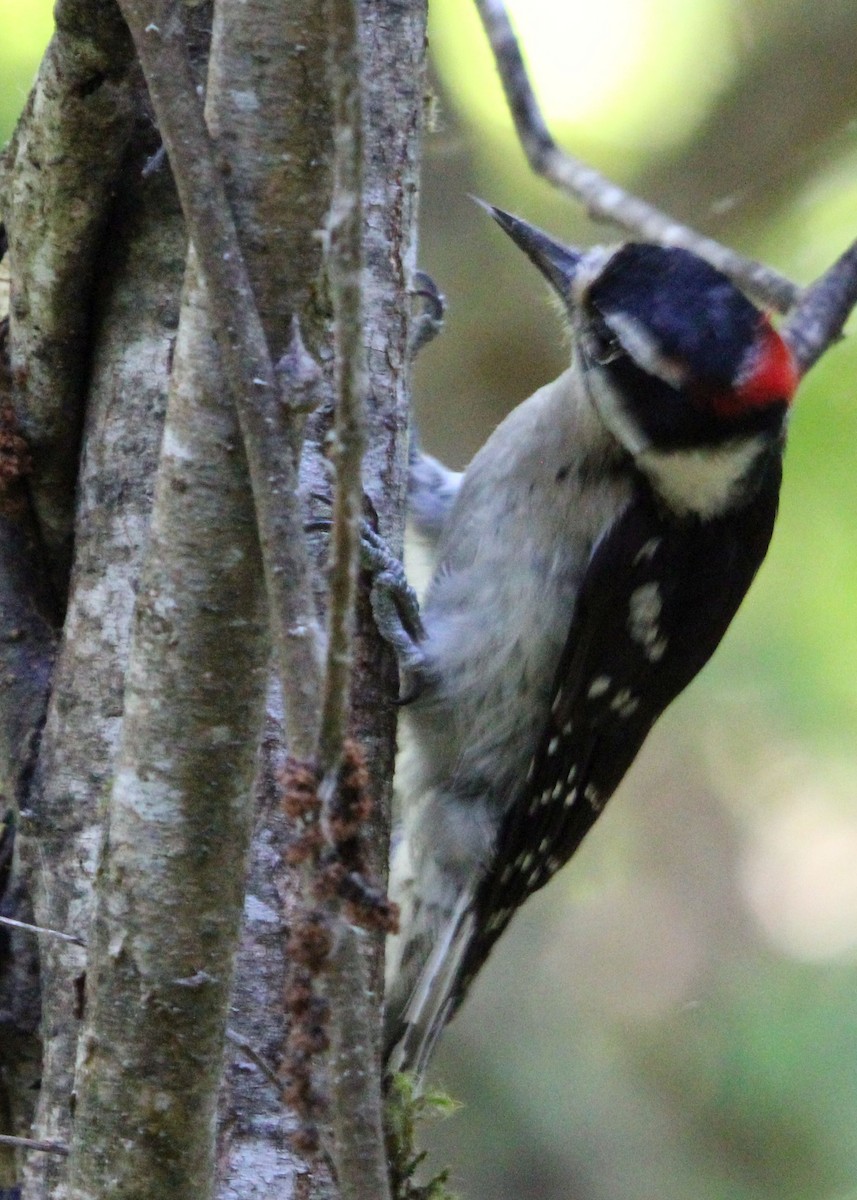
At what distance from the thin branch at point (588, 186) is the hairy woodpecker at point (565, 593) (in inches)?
2.6

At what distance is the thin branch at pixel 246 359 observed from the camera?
95cm

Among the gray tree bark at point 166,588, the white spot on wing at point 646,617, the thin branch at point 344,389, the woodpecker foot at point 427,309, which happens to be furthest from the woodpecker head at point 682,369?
the thin branch at point 344,389

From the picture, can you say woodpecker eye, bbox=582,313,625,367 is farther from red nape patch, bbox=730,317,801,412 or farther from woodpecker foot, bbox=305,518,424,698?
woodpecker foot, bbox=305,518,424,698

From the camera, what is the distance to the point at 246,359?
102 cm

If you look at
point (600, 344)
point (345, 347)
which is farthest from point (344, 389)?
point (600, 344)

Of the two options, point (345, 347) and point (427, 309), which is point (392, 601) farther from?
point (345, 347)

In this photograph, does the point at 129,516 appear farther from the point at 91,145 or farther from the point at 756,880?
the point at 756,880

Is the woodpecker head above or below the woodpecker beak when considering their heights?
below

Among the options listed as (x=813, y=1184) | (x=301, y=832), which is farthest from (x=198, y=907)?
(x=813, y=1184)

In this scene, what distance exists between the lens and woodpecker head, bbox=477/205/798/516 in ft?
6.95

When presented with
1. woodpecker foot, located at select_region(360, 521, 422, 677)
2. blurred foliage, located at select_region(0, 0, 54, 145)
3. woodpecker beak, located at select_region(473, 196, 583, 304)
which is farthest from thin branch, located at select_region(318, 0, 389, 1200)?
blurred foliage, located at select_region(0, 0, 54, 145)

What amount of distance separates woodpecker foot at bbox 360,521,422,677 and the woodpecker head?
1.50ft

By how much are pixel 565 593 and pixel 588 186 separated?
2.37 feet

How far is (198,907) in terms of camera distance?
1.14 m
